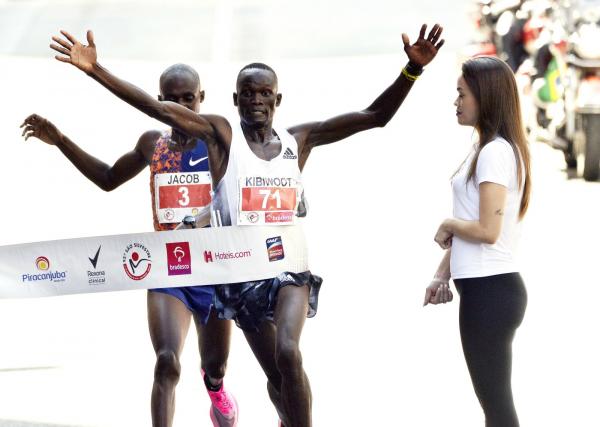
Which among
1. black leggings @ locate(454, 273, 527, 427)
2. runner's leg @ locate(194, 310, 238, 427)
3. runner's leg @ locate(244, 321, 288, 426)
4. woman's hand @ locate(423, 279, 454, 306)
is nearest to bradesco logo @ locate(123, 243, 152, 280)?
runner's leg @ locate(194, 310, 238, 427)

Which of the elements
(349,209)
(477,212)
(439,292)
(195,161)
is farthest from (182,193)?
(349,209)

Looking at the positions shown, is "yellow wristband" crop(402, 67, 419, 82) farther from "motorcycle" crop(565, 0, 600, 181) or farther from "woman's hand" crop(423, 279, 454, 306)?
"motorcycle" crop(565, 0, 600, 181)

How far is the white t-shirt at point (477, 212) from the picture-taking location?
5.50 meters

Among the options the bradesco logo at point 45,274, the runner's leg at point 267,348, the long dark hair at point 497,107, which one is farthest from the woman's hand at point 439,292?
the bradesco logo at point 45,274

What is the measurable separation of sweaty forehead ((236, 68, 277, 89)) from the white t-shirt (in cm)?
102

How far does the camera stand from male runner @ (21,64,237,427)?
6418mm

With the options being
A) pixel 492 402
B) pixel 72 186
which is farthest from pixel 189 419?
pixel 72 186

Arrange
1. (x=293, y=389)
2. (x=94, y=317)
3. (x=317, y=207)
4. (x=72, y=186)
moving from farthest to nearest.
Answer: (x=72, y=186) → (x=317, y=207) → (x=94, y=317) → (x=293, y=389)

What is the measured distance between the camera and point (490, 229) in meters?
5.48

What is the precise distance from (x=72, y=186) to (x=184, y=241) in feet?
29.9

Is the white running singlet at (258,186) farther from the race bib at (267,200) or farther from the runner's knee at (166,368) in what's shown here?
the runner's knee at (166,368)

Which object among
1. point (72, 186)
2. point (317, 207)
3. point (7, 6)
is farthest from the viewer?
point (7, 6)

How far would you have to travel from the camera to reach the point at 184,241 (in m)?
6.51

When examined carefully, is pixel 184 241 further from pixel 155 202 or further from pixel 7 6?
pixel 7 6
